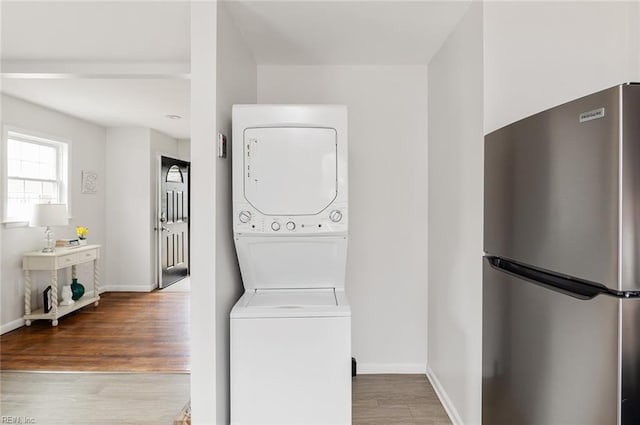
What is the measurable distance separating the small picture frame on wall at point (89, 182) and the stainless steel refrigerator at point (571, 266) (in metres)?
5.35

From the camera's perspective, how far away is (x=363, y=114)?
2764 millimetres

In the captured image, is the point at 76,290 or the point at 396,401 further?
the point at 76,290

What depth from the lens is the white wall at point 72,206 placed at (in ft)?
12.3

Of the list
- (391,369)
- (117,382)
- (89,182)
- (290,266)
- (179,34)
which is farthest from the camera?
(89,182)

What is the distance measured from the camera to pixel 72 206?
15.6 ft

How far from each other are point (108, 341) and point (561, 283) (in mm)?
3776

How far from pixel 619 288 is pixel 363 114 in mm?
2211

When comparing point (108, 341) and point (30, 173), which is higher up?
point (30, 173)

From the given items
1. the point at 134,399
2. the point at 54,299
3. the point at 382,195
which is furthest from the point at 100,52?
the point at 54,299

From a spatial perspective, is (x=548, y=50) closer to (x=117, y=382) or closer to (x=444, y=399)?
(x=444, y=399)

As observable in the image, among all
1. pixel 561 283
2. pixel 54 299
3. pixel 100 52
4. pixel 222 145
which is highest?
pixel 100 52

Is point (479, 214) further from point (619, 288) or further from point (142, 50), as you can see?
point (142, 50)

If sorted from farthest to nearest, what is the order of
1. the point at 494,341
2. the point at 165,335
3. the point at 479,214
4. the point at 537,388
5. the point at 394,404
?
1. the point at 165,335
2. the point at 394,404
3. the point at 479,214
4. the point at 494,341
5. the point at 537,388

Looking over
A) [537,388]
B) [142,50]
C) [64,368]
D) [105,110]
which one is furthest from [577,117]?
[105,110]
